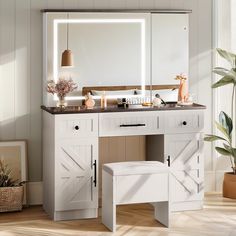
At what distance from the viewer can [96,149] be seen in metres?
5.72

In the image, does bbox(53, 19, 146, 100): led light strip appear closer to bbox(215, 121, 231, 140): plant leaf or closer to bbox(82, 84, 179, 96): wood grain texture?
bbox(82, 84, 179, 96): wood grain texture

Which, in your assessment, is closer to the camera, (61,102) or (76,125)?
(76,125)

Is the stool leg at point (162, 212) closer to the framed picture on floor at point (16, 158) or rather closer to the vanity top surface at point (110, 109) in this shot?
the vanity top surface at point (110, 109)

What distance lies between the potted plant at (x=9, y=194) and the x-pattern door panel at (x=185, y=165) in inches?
52.9

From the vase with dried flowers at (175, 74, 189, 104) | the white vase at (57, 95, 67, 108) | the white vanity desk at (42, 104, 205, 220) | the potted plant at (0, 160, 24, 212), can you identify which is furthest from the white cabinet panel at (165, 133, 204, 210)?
the potted plant at (0, 160, 24, 212)

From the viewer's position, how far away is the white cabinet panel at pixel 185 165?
5.93 meters

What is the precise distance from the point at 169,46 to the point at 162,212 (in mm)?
1696

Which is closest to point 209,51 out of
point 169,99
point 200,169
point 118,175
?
point 169,99

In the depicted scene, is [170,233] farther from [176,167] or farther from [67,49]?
[67,49]

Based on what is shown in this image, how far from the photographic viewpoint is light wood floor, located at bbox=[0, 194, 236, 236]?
17.3 feet

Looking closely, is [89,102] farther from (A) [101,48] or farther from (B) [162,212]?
(B) [162,212]

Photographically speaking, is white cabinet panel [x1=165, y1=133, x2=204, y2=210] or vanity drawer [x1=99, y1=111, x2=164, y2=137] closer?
vanity drawer [x1=99, y1=111, x2=164, y2=137]

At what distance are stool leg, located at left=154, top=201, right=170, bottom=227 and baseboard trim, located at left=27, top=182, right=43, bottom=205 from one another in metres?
1.17

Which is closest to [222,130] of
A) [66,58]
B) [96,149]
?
[96,149]
